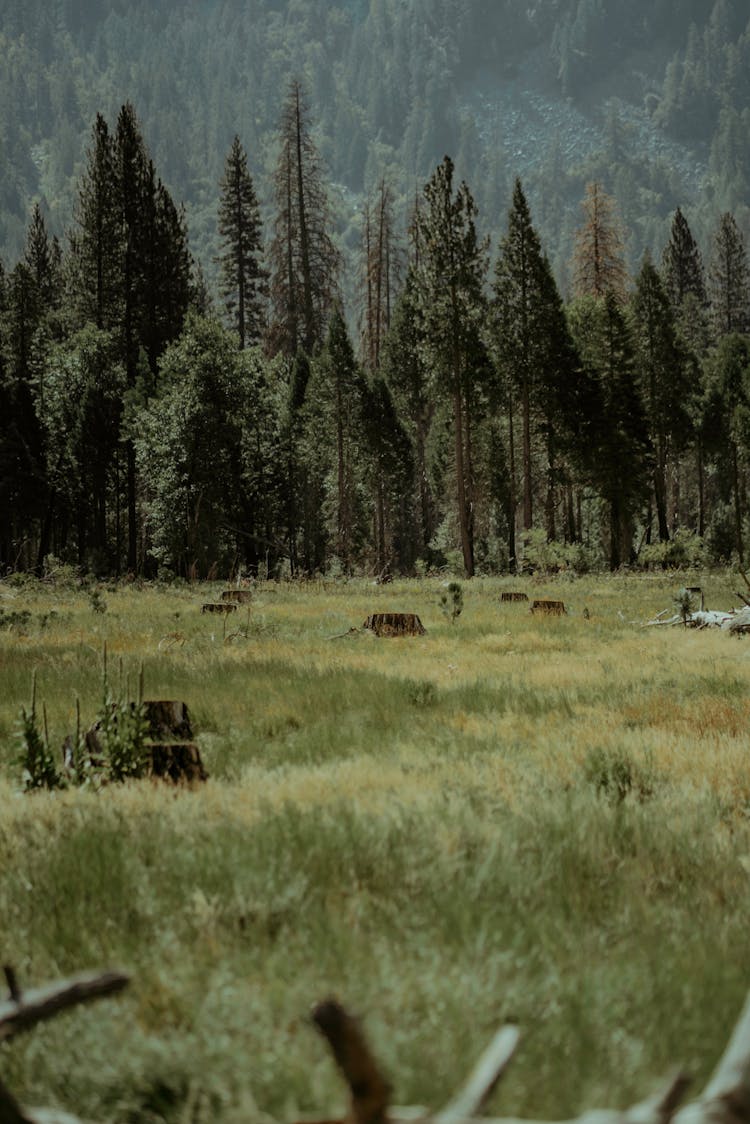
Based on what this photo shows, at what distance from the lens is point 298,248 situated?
64625mm

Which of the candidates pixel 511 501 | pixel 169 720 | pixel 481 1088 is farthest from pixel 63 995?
pixel 511 501

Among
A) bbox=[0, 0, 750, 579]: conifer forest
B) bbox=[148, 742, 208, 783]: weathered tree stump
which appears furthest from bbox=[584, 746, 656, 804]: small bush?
bbox=[0, 0, 750, 579]: conifer forest

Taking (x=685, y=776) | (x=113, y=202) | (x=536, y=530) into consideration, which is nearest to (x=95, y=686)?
(x=685, y=776)

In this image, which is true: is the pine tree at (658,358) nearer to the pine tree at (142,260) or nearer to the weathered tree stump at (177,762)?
the pine tree at (142,260)

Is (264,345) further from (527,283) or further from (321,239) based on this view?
(527,283)

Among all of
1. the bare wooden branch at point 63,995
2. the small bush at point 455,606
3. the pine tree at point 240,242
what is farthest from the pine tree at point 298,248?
the bare wooden branch at point 63,995

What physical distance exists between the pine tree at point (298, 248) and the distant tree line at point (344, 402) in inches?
17.1

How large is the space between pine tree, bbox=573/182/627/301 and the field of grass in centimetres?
4596

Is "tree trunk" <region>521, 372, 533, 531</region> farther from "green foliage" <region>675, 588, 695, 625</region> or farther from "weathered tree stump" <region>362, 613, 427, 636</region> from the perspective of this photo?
"weathered tree stump" <region>362, 613, 427, 636</region>

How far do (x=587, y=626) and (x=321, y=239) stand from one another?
52833 mm

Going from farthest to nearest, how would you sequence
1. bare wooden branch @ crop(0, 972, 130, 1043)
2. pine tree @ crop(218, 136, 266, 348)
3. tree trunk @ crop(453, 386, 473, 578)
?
pine tree @ crop(218, 136, 266, 348)
tree trunk @ crop(453, 386, 473, 578)
bare wooden branch @ crop(0, 972, 130, 1043)

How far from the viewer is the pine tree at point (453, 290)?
120 feet

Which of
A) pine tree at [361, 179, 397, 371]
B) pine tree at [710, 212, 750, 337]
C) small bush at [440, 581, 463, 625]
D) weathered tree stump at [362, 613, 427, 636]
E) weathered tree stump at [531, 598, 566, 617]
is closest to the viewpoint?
weathered tree stump at [362, 613, 427, 636]

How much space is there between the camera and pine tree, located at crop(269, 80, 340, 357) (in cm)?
6153
